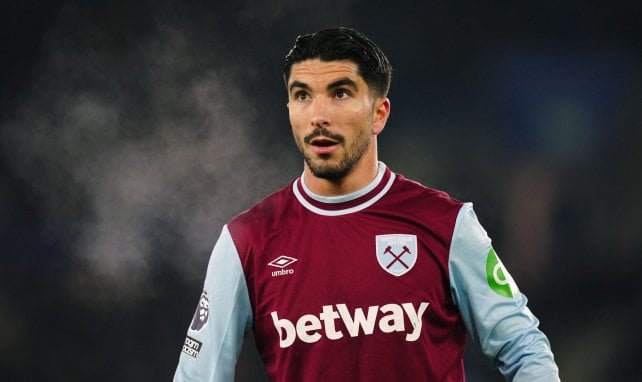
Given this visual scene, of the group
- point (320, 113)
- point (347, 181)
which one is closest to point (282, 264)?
point (347, 181)

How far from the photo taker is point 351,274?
2.29 m

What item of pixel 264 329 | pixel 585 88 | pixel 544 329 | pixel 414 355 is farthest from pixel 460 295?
pixel 585 88

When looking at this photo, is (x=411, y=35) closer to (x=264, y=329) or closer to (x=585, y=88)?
(x=585, y=88)

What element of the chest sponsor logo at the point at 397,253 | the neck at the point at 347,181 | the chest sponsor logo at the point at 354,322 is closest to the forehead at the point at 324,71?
the neck at the point at 347,181

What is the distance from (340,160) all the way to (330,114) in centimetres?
13

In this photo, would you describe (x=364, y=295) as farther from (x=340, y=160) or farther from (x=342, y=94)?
(x=342, y=94)

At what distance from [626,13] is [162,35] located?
2844 mm

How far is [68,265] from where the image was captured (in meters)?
5.21

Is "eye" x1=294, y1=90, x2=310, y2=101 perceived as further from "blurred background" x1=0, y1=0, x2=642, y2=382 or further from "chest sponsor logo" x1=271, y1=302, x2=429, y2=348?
"blurred background" x1=0, y1=0, x2=642, y2=382

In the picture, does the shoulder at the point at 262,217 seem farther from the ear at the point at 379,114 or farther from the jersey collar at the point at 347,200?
the ear at the point at 379,114

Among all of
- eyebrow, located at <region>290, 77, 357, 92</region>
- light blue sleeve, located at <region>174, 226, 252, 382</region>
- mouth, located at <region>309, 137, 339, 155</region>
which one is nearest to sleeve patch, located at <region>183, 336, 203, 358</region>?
light blue sleeve, located at <region>174, 226, 252, 382</region>

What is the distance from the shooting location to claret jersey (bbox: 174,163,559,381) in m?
2.22

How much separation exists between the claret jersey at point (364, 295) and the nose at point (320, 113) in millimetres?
245

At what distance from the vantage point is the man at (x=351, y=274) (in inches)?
87.6
